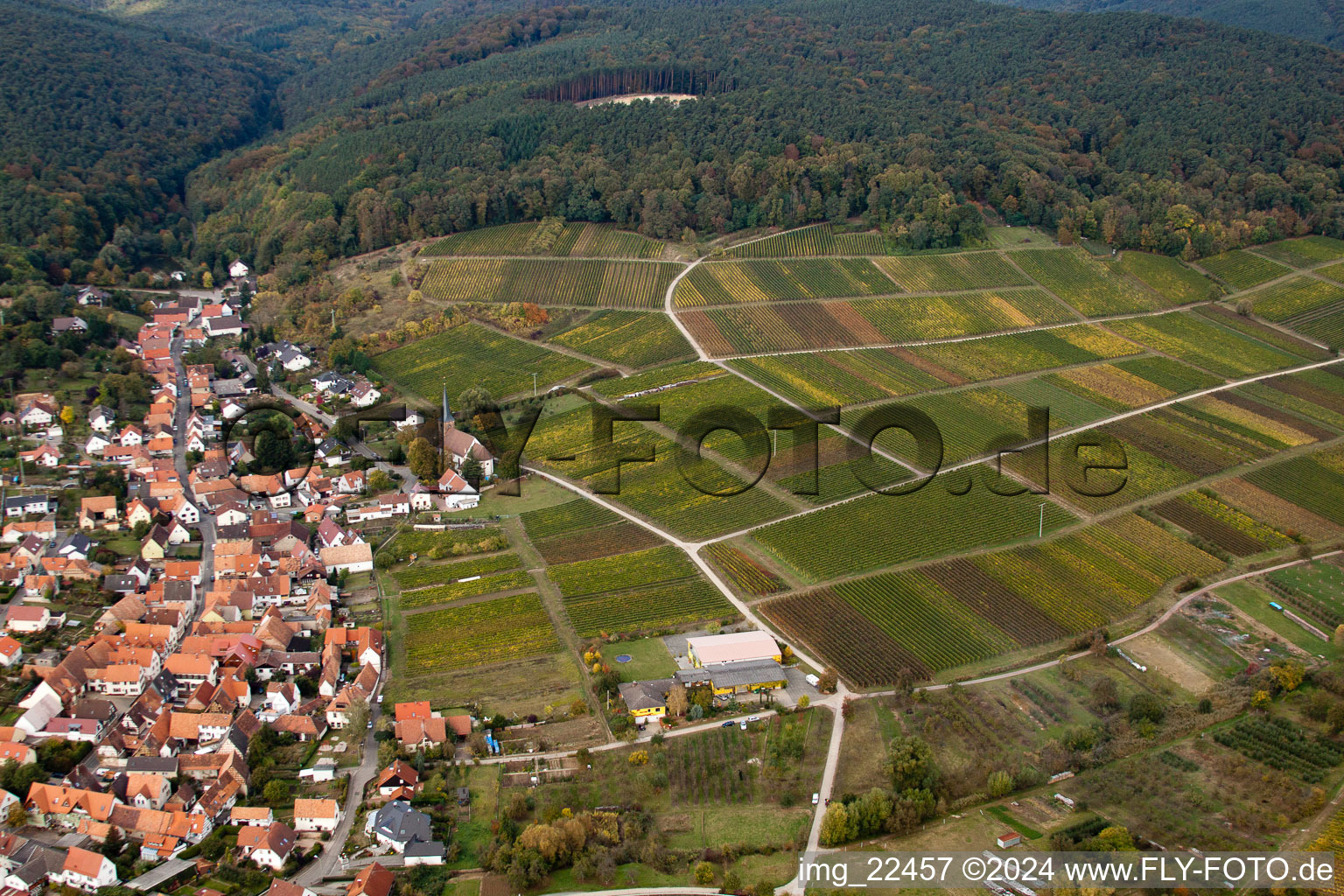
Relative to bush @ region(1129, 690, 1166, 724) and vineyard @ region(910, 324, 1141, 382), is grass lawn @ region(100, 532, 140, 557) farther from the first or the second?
vineyard @ region(910, 324, 1141, 382)

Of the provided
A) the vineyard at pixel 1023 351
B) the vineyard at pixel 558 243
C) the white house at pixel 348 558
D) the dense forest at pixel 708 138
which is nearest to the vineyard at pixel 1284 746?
the vineyard at pixel 1023 351

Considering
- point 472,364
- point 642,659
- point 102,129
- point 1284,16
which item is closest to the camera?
point 642,659

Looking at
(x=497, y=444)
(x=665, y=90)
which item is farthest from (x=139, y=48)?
(x=497, y=444)

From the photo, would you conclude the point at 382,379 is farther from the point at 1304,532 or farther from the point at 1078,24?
the point at 1078,24

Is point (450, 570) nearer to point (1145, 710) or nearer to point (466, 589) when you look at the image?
point (466, 589)

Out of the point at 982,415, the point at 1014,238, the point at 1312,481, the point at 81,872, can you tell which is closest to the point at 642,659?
the point at 81,872
